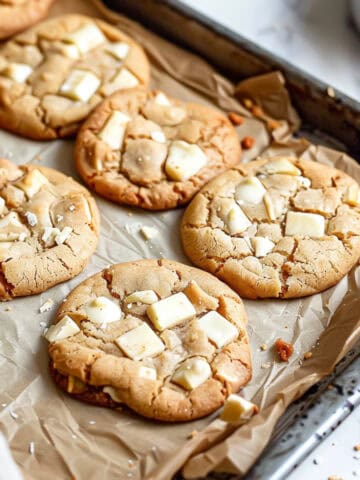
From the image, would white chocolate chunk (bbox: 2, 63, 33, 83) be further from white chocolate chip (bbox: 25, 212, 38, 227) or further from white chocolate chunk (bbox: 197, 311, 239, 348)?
white chocolate chunk (bbox: 197, 311, 239, 348)

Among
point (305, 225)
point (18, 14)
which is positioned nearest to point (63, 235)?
point (305, 225)

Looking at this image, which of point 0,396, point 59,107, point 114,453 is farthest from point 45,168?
point 114,453

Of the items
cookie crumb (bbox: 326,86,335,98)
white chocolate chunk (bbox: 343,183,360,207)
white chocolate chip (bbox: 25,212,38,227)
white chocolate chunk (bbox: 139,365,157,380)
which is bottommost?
white chocolate chip (bbox: 25,212,38,227)

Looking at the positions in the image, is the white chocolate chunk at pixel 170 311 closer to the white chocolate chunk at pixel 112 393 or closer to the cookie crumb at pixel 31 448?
the white chocolate chunk at pixel 112 393

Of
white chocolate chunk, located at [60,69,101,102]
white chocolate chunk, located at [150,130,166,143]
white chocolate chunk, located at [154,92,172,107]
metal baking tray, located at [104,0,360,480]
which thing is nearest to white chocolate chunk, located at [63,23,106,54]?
white chocolate chunk, located at [60,69,101,102]

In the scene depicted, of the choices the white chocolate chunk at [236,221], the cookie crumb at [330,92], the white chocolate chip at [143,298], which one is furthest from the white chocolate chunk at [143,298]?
the cookie crumb at [330,92]

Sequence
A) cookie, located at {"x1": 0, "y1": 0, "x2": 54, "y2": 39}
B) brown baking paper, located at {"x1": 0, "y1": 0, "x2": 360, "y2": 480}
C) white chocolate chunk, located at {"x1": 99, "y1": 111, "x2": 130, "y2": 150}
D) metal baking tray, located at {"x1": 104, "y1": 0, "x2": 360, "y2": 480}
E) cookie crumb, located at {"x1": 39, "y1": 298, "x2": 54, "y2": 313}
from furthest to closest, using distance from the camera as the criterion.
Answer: cookie, located at {"x1": 0, "y1": 0, "x2": 54, "y2": 39}, metal baking tray, located at {"x1": 104, "y1": 0, "x2": 360, "y2": 480}, white chocolate chunk, located at {"x1": 99, "y1": 111, "x2": 130, "y2": 150}, cookie crumb, located at {"x1": 39, "y1": 298, "x2": 54, "y2": 313}, brown baking paper, located at {"x1": 0, "y1": 0, "x2": 360, "y2": 480}

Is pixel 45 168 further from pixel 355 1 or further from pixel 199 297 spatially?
pixel 355 1
